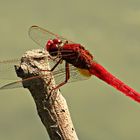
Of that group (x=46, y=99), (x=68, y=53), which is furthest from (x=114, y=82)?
(x=46, y=99)

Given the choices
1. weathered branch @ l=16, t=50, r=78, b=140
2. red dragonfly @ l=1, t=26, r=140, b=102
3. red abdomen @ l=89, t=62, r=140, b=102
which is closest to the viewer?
weathered branch @ l=16, t=50, r=78, b=140

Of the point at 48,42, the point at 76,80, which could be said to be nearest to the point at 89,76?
the point at 76,80

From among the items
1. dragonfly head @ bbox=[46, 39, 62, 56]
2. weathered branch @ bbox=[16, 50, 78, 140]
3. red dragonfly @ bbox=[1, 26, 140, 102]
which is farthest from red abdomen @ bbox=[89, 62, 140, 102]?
weathered branch @ bbox=[16, 50, 78, 140]

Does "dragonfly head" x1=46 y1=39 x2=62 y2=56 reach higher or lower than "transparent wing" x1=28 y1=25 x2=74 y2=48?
lower

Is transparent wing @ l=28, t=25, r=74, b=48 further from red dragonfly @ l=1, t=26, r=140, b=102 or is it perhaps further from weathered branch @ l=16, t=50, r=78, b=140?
weathered branch @ l=16, t=50, r=78, b=140

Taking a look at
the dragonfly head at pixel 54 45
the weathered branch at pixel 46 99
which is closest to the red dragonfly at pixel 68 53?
the dragonfly head at pixel 54 45

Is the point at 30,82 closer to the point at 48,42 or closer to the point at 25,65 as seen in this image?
the point at 25,65

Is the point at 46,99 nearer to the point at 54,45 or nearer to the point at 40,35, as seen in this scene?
the point at 54,45
